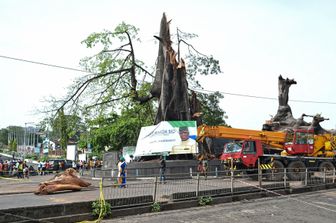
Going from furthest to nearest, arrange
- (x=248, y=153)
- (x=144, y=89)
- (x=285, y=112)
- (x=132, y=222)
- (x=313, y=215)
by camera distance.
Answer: (x=285, y=112)
(x=144, y=89)
(x=248, y=153)
(x=313, y=215)
(x=132, y=222)

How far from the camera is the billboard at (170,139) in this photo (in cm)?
2325

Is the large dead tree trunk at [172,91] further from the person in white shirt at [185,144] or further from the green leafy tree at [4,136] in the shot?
the green leafy tree at [4,136]

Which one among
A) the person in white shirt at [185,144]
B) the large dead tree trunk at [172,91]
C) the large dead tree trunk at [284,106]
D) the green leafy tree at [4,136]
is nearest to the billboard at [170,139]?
the person in white shirt at [185,144]

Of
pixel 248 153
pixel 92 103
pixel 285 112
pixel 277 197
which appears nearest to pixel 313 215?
pixel 277 197

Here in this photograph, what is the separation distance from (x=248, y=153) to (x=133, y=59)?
1592 centimetres

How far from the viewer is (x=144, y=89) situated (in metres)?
34.5

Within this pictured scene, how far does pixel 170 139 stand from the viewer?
77.9 feet

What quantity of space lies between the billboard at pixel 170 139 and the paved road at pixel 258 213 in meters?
9.05

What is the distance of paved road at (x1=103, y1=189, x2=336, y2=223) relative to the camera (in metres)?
10.5

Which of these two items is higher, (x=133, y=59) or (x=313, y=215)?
(x=133, y=59)

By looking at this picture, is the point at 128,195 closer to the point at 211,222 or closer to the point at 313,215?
the point at 211,222

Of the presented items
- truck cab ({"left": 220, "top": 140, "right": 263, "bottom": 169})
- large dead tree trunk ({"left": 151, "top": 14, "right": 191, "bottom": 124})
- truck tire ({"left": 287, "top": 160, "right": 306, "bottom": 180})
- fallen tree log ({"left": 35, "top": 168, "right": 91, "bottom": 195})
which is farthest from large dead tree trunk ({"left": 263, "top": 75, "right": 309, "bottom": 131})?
fallen tree log ({"left": 35, "top": 168, "right": 91, "bottom": 195})

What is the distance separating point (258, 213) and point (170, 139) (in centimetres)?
1243

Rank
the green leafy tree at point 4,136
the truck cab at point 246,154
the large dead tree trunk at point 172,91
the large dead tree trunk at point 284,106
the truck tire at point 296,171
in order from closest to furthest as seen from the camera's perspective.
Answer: the truck tire at point 296,171 → the truck cab at point 246,154 → the large dead tree trunk at point 172,91 → the large dead tree trunk at point 284,106 → the green leafy tree at point 4,136
